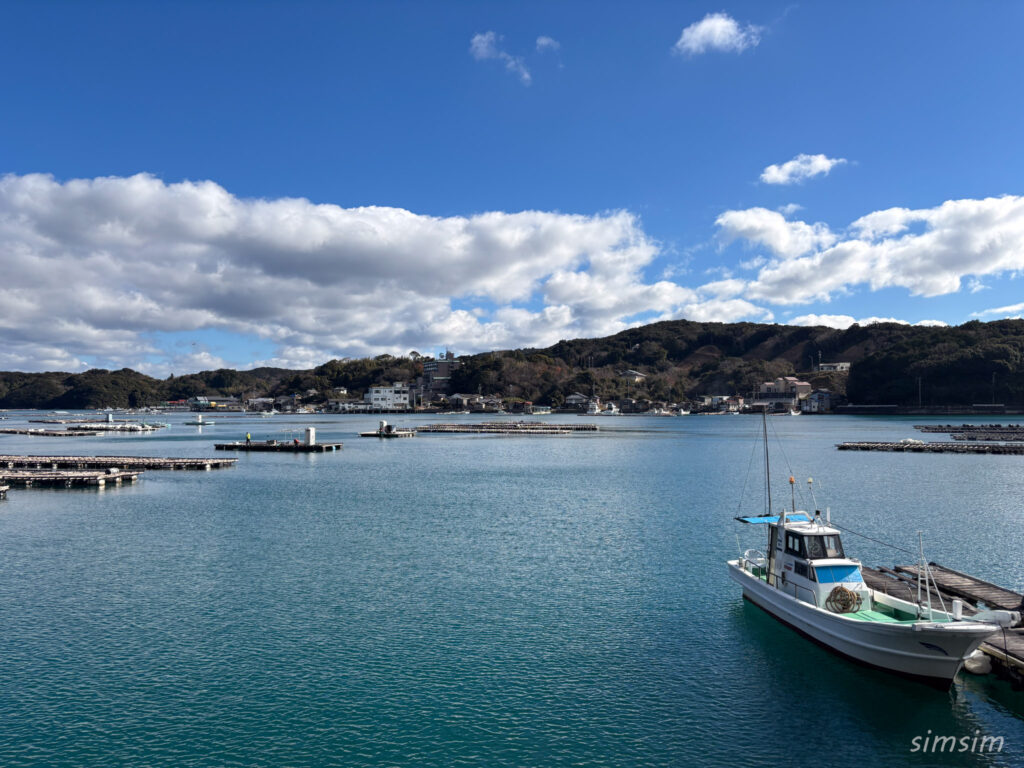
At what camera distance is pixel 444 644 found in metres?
19.2

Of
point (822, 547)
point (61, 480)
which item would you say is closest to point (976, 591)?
point (822, 547)

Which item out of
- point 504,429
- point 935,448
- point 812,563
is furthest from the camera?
point 504,429

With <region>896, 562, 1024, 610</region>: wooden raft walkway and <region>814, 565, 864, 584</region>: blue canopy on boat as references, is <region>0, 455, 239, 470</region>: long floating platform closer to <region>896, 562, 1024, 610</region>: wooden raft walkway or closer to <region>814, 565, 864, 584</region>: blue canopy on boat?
<region>814, 565, 864, 584</region>: blue canopy on boat

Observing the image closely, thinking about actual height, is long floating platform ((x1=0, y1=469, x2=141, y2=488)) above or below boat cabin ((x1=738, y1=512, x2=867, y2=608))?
below

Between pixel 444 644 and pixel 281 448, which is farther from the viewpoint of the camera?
pixel 281 448

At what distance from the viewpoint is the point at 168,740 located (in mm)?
13930

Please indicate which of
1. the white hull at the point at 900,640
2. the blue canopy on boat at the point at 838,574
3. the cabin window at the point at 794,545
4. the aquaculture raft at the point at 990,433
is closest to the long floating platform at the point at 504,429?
the aquaculture raft at the point at 990,433

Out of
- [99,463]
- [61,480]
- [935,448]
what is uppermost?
[99,463]

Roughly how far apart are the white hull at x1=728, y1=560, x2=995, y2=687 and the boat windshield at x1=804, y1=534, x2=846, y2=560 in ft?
4.84

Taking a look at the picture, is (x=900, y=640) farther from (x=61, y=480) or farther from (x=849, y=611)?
(x=61, y=480)

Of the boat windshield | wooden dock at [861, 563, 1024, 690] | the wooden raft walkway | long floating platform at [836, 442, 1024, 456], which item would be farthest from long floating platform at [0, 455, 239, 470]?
long floating platform at [836, 442, 1024, 456]

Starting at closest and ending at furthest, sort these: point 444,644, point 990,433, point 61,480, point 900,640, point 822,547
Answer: point 900,640 < point 822,547 < point 444,644 < point 61,480 < point 990,433

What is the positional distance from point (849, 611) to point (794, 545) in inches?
91.0

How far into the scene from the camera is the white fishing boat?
49.5 feet
